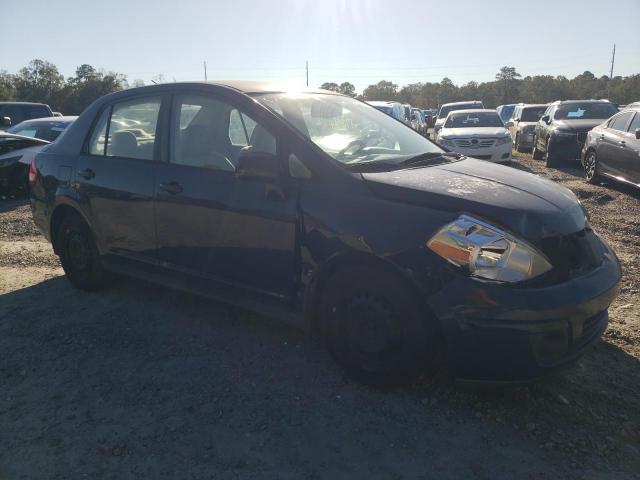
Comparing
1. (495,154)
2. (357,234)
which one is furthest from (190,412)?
(495,154)

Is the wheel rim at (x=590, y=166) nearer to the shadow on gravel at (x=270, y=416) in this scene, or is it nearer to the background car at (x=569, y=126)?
the background car at (x=569, y=126)

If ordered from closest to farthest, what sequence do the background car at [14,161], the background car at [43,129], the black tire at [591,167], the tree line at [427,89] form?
1. the background car at [14,161]
2. the black tire at [591,167]
3. the background car at [43,129]
4. the tree line at [427,89]

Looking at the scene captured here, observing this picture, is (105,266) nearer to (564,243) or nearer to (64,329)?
(64,329)

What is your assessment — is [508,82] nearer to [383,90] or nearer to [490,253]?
[383,90]

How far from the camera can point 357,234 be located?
2848 millimetres

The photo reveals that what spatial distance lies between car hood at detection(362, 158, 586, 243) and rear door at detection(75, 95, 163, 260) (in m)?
1.78

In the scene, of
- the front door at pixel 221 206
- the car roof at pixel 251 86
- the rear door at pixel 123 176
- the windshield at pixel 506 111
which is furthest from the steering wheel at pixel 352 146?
the windshield at pixel 506 111

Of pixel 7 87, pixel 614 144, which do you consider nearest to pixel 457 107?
pixel 614 144

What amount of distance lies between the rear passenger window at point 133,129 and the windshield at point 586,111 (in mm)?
11596

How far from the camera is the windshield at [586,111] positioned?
1271 cm

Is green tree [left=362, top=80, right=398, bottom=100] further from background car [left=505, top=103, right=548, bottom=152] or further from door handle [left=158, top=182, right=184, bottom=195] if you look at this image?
door handle [left=158, top=182, right=184, bottom=195]

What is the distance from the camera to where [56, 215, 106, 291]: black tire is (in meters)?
4.58

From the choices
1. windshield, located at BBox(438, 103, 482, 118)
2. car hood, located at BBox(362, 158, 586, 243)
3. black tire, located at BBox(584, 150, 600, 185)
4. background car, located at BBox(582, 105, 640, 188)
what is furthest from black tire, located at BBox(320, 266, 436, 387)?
windshield, located at BBox(438, 103, 482, 118)

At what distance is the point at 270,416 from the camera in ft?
9.26
